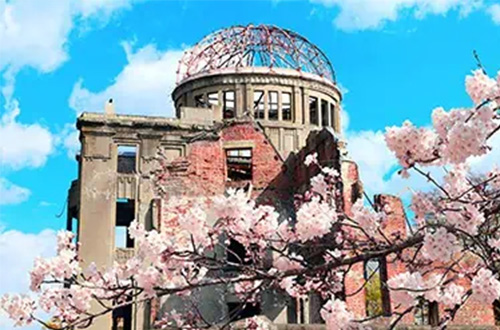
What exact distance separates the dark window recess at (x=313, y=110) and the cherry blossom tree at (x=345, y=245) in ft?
80.4

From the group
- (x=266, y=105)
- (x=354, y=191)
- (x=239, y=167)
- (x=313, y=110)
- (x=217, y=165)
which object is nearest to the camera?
(x=354, y=191)

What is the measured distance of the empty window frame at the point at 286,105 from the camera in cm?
3278

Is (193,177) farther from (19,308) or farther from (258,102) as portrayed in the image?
(19,308)

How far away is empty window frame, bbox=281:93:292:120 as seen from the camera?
32781mm

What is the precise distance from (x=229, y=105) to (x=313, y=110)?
417 cm

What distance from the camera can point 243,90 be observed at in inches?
1271

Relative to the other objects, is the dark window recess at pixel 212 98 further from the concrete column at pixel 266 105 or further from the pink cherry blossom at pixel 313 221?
the pink cherry blossom at pixel 313 221

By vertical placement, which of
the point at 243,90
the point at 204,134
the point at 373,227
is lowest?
the point at 373,227

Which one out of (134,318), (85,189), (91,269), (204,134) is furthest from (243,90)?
(91,269)

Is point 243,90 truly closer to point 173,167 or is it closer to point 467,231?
point 173,167

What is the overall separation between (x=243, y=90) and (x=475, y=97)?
87.5 ft

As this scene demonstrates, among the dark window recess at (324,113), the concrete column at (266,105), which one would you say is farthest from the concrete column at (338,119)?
the concrete column at (266,105)

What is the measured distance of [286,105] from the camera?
33.0 meters

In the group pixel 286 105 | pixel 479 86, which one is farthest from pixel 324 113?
pixel 479 86
